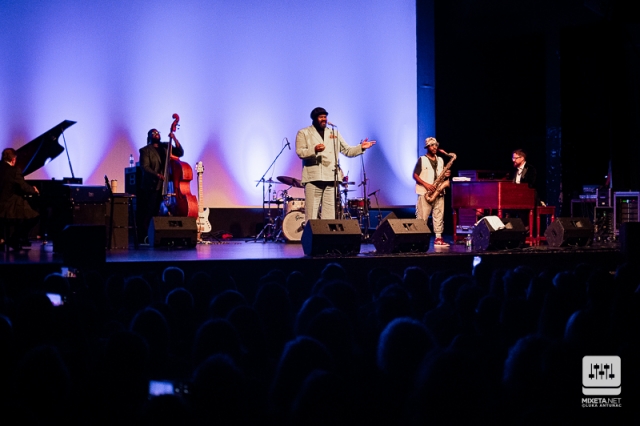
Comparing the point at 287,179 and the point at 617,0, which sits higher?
the point at 617,0

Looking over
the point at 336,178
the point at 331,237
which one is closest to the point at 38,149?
the point at 336,178

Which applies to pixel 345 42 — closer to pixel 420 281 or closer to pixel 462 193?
pixel 462 193

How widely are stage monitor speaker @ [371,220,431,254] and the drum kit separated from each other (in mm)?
2165

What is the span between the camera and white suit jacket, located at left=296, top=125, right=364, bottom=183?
800 cm

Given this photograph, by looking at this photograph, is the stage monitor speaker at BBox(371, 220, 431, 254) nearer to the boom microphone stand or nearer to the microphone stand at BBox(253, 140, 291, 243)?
the boom microphone stand

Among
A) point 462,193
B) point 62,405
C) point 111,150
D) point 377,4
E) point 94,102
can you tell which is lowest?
point 62,405

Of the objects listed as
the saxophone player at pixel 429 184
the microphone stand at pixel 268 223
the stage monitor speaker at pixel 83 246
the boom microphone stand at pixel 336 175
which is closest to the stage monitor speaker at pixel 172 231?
the boom microphone stand at pixel 336 175

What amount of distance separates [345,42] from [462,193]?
4.55m

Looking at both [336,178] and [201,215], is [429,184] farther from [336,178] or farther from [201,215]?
[201,215]

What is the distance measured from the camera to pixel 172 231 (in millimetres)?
8703

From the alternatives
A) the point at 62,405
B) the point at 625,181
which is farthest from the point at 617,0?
the point at 62,405

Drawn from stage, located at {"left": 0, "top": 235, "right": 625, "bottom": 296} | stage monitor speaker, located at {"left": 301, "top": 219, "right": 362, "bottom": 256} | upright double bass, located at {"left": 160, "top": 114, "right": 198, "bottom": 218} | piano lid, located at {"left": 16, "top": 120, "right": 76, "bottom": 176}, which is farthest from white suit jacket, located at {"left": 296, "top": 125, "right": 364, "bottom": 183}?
piano lid, located at {"left": 16, "top": 120, "right": 76, "bottom": 176}

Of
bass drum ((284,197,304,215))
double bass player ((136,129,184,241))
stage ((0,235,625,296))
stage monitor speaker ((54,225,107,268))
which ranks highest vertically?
double bass player ((136,129,184,241))

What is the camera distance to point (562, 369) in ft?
8.13
